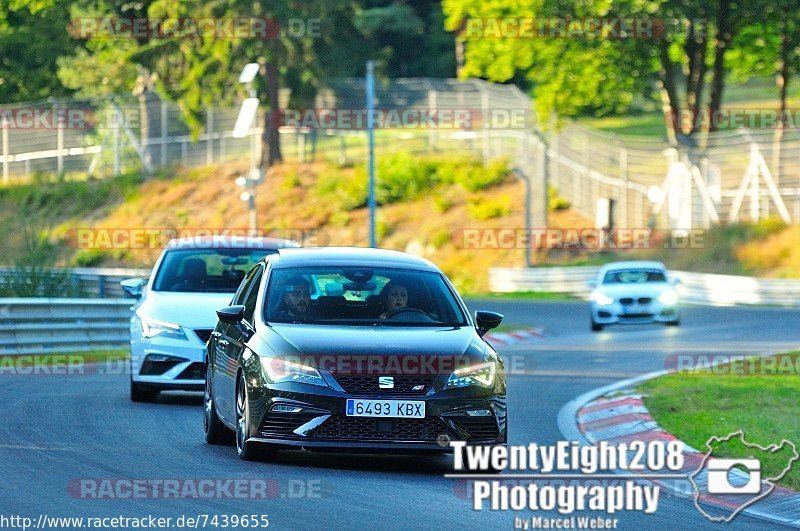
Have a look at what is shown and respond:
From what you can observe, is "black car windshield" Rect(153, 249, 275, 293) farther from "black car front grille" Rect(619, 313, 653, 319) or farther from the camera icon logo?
"black car front grille" Rect(619, 313, 653, 319)

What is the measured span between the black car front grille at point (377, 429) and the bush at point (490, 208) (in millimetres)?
45631

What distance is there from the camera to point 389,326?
444 inches

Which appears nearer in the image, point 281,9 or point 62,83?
point 281,9

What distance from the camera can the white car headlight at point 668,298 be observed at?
1227 inches

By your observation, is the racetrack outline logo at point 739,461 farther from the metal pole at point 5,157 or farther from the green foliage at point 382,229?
the metal pole at point 5,157

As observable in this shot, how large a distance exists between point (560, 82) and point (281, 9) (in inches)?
454

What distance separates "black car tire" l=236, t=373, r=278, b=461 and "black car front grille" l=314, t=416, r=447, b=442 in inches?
20.0

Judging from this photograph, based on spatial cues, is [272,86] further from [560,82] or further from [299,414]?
[299,414]

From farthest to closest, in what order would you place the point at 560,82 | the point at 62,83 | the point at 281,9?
the point at 62,83 → the point at 281,9 → the point at 560,82

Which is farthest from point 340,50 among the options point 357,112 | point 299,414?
point 299,414

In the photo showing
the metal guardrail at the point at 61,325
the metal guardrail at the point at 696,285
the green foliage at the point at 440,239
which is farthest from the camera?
the green foliage at the point at 440,239

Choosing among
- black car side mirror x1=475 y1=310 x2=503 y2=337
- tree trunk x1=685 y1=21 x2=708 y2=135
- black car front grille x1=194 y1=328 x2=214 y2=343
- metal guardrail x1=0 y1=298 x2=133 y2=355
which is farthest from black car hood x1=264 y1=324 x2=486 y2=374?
tree trunk x1=685 y1=21 x2=708 y2=135

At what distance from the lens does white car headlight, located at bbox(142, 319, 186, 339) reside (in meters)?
15.8

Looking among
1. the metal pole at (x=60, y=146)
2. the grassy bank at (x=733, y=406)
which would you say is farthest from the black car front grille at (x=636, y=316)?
the metal pole at (x=60, y=146)
